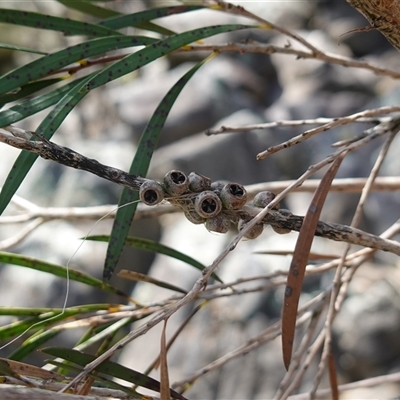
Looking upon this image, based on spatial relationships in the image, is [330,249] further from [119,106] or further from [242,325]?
[119,106]

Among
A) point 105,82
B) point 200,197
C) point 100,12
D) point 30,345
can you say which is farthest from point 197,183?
point 100,12

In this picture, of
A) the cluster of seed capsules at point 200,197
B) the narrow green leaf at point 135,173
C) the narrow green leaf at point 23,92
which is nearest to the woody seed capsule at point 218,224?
the cluster of seed capsules at point 200,197

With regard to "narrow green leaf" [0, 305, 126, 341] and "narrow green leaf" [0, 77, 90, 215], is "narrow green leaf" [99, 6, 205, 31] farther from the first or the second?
"narrow green leaf" [0, 305, 126, 341]

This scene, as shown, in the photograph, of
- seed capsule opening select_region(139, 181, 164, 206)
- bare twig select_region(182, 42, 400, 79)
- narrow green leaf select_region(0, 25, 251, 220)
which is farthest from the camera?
bare twig select_region(182, 42, 400, 79)

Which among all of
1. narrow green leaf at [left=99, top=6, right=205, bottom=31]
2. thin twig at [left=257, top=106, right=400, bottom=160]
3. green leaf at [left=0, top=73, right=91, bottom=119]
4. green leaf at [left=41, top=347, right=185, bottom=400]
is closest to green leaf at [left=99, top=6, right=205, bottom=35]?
narrow green leaf at [left=99, top=6, right=205, bottom=31]

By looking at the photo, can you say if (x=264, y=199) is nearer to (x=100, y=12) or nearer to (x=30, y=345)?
(x=30, y=345)
